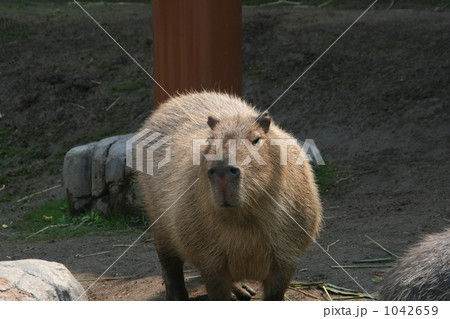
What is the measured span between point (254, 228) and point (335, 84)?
5.00 meters

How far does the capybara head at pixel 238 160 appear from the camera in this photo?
3363 mm

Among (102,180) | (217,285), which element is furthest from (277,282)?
(102,180)

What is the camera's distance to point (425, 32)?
8.80 m

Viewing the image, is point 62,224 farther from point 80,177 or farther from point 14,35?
point 14,35

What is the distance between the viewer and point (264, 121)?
383 cm

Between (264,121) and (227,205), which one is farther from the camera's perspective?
(264,121)

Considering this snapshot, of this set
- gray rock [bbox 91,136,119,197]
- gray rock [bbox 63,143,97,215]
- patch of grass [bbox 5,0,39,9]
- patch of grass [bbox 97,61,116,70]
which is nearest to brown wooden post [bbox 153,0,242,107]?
gray rock [bbox 91,136,119,197]

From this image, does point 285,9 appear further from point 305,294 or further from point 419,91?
point 305,294

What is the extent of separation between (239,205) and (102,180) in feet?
10.5

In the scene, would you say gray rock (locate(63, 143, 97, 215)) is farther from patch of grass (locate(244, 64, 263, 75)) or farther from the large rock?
patch of grass (locate(244, 64, 263, 75))

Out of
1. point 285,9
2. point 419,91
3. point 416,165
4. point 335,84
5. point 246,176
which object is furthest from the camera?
point 285,9

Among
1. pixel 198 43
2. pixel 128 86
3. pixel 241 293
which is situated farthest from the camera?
pixel 128 86

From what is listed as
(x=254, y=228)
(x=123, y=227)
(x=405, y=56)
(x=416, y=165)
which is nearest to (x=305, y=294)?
(x=254, y=228)

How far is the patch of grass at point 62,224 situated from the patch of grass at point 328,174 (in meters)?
1.73
